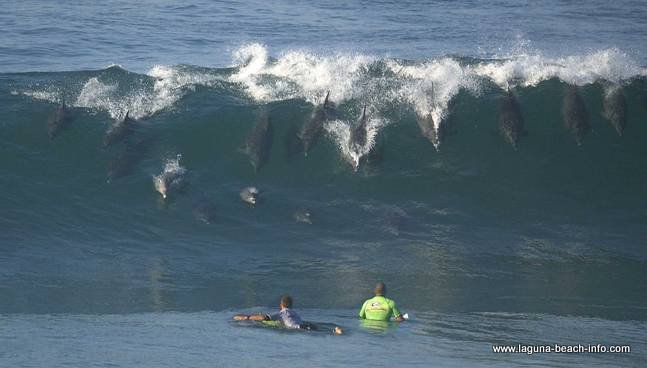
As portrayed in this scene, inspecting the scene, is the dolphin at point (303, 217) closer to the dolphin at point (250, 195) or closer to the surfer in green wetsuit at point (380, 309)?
the dolphin at point (250, 195)

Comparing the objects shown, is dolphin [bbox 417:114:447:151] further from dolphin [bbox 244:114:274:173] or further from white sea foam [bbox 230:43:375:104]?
dolphin [bbox 244:114:274:173]

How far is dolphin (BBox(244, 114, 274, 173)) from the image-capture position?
78.9 ft

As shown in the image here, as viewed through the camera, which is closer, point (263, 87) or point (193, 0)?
point (263, 87)

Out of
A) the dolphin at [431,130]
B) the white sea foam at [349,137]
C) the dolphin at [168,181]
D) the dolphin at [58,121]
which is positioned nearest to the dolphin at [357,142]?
the white sea foam at [349,137]

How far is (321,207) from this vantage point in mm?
22672

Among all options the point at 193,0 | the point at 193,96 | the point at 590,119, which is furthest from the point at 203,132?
the point at 193,0

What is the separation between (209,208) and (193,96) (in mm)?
5577

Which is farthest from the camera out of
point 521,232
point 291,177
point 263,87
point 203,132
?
point 263,87

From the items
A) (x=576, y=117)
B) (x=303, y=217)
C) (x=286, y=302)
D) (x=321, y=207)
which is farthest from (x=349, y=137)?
(x=286, y=302)

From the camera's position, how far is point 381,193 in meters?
23.2

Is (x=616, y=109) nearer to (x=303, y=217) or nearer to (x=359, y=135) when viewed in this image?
(x=359, y=135)

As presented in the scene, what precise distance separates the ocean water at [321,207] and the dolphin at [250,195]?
226 mm

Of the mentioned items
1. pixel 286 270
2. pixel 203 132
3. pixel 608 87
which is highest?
pixel 608 87

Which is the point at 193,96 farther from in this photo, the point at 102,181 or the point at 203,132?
the point at 102,181
